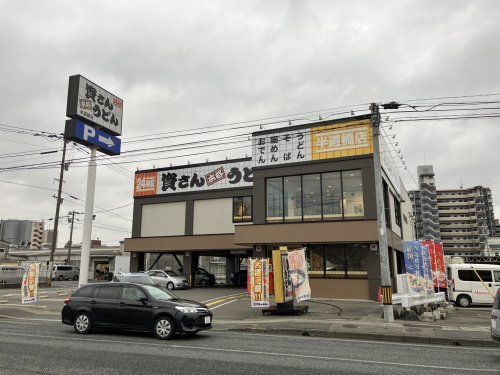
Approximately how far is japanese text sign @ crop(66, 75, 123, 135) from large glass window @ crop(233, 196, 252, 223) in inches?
425

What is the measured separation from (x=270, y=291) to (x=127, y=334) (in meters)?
7.10

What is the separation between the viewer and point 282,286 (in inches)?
645

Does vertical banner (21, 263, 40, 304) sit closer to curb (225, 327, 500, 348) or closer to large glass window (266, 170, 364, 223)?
curb (225, 327, 500, 348)

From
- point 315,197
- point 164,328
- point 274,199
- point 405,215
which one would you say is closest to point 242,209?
point 274,199

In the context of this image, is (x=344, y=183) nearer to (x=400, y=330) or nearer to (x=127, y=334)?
(x=400, y=330)

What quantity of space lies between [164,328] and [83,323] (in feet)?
9.66

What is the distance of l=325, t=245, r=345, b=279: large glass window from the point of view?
2277 cm

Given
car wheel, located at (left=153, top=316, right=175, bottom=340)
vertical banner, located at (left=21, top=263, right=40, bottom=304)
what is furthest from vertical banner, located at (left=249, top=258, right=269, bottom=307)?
vertical banner, located at (left=21, top=263, right=40, bottom=304)

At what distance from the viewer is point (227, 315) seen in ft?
57.4

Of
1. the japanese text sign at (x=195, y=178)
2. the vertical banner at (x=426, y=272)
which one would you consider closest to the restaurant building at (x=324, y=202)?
the vertical banner at (x=426, y=272)

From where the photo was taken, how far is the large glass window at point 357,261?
22.2 metres

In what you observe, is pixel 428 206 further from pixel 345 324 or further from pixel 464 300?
pixel 345 324

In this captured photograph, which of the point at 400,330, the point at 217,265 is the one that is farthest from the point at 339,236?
the point at 217,265

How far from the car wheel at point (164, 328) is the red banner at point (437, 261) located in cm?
1589
